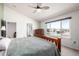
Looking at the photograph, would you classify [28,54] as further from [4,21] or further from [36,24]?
[4,21]

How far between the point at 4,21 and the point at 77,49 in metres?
1.16

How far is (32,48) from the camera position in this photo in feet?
5.91

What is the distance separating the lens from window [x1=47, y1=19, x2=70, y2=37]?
189 cm

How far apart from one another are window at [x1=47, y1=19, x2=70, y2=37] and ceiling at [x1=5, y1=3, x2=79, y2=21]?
128mm

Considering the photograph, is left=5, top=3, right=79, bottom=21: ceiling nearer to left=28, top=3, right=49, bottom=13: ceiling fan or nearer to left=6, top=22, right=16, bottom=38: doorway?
left=28, top=3, right=49, bottom=13: ceiling fan

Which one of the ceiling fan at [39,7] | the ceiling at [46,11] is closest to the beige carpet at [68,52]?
the ceiling at [46,11]

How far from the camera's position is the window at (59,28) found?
1893mm

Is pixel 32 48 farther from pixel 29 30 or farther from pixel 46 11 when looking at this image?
pixel 46 11

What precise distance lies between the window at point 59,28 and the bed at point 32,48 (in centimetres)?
20

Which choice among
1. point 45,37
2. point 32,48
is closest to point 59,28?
point 45,37

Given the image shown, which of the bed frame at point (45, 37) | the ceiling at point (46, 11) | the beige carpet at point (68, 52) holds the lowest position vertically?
the beige carpet at point (68, 52)

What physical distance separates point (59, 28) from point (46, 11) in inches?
13.1

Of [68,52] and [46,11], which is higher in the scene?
[46,11]

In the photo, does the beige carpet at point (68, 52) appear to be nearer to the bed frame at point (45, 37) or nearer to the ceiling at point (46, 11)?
the bed frame at point (45, 37)
